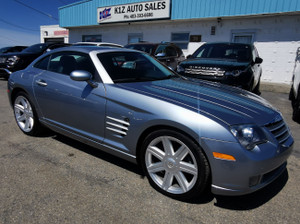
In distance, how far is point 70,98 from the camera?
9.49 feet

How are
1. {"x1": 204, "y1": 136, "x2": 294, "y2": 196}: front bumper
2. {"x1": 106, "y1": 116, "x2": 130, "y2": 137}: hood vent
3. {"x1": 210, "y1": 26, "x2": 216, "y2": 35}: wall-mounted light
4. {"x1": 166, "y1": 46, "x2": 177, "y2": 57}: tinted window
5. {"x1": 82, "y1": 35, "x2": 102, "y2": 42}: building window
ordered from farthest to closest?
{"x1": 82, "y1": 35, "x2": 102, "y2": 42}: building window, {"x1": 210, "y1": 26, "x2": 216, "y2": 35}: wall-mounted light, {"x1": 166, "y1": 46, "x2": 177, "y2": 57}: tinted window, {"x1": 106, "y1": 116, "x2": 130, "y2": 137}: hood vent, {"x1": 204, "y1": 136, "x2": 294, "y2": 196}: front bumper

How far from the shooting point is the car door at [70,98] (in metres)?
2.68

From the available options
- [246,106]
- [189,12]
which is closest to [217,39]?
[189,12]

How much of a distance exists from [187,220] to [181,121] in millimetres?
853

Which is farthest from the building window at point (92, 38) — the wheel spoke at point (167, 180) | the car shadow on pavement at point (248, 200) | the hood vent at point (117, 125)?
the car shadow on pavement at point (248, 200)

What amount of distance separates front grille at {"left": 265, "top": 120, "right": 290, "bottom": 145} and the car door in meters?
1.71

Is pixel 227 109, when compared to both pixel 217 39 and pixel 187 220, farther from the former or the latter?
pixel 217 39

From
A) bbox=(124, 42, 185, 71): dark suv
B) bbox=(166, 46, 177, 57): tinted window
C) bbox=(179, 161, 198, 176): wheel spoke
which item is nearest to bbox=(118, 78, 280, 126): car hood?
bbox=(179, 161, 198, 176): wheel spoke

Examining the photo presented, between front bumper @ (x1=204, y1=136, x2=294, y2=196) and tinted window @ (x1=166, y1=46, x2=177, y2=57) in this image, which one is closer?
front bumper @ (x1=204, y1=136, x2=294, y2=196)

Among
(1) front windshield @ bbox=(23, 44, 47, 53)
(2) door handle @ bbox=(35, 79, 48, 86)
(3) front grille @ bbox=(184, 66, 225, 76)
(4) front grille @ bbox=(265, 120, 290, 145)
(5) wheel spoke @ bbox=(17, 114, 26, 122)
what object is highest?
(1) front windshield @ bbox=(23, 44, 47, 53)

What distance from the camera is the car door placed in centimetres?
268

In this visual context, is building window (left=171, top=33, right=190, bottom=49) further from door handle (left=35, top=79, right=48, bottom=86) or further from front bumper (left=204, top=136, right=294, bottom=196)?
front bumper (left=204, top=136, right=294, bottom=196)

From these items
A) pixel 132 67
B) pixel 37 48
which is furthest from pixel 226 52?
pixel 37 48

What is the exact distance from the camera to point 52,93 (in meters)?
3.12
